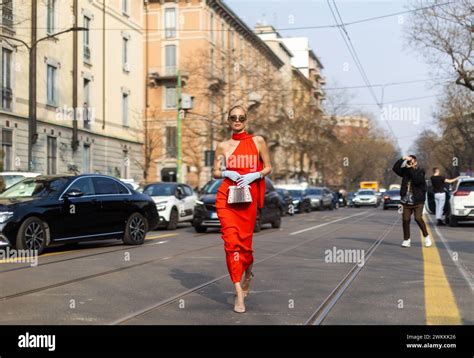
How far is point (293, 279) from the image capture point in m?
9.16

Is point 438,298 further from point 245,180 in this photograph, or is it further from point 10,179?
point 10,179

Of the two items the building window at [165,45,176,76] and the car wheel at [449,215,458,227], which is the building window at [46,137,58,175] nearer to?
the car wheel at [449,215,458,227]

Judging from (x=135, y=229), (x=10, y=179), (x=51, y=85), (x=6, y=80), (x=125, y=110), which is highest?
(x=51, y=85)

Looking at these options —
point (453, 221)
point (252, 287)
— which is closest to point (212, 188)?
point (453, 221)

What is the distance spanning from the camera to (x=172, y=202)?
2130 centimetres

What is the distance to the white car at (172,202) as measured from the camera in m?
21.0

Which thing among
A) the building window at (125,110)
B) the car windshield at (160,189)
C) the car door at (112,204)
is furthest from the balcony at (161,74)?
the car door at (112,204)

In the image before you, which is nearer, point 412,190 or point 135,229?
point 412,190

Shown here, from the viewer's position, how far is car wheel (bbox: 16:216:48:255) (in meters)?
11.5

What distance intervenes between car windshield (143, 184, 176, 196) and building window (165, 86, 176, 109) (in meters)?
37.1

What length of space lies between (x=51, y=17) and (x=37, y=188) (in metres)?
23.3

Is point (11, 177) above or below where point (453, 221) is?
above

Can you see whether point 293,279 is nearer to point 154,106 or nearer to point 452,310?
point 452,310

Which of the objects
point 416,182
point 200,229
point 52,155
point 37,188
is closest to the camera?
point 37,188
